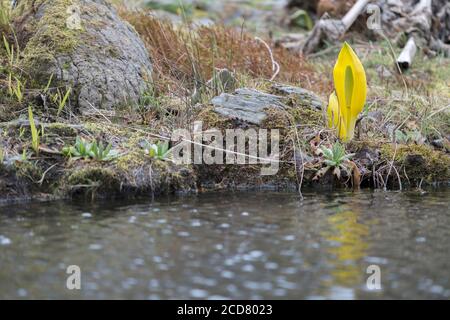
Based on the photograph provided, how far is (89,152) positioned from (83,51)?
5.28 feet

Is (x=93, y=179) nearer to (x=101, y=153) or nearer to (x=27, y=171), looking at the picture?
(x=101, y=153)

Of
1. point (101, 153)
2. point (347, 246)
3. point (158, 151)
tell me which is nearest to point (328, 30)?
point (158, 151)

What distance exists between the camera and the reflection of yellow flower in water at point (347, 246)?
450 cm

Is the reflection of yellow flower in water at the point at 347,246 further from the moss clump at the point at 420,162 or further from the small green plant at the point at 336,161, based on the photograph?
the moss clump at the point at 420,162

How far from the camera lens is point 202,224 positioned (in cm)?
557

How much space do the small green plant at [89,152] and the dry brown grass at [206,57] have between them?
1726mm

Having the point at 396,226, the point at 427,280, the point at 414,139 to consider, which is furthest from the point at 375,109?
the point at 427,280

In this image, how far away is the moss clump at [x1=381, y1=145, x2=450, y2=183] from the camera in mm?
7363

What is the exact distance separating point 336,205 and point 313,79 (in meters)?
3.95

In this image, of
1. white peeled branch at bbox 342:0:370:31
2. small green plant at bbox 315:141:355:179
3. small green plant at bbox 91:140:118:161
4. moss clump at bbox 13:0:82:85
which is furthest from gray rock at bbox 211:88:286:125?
white peeled branch at bbox 342:0:370:31

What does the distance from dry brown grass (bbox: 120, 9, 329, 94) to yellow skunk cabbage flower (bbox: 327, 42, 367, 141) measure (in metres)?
1.61

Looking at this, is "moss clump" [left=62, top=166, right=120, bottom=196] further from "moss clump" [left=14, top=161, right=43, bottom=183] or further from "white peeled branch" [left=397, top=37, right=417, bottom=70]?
"white peeled branch" [left=397, top=37, right=417, bottom=70]

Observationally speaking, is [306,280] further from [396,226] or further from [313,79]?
[313,79]

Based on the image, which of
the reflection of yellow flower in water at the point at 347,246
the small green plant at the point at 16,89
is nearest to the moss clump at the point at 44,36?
the small green plant at the point at 16,89
